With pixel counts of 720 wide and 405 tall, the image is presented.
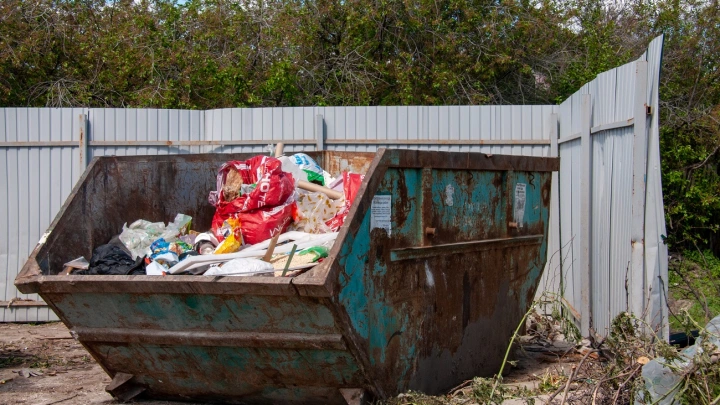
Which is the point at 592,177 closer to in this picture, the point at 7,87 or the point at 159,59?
the point at 159,59

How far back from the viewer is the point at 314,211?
5.09m

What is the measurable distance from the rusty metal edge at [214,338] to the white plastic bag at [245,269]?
33 cm

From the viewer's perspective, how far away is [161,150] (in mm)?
8453

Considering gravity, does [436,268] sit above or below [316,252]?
below

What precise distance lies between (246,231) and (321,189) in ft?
1.92

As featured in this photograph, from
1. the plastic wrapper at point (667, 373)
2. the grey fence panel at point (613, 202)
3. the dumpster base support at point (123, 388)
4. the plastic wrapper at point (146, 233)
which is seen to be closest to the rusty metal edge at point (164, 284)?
the plastic wrapper at point (146, 233)

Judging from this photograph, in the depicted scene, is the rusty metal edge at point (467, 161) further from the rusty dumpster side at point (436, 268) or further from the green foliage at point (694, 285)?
the green foliage at point (694, 285)

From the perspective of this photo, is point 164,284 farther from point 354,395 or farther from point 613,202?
point 613,202

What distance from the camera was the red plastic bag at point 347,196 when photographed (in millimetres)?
4957

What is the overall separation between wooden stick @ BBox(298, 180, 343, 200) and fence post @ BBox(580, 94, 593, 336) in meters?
2.27

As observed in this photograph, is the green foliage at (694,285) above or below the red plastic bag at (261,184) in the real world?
below

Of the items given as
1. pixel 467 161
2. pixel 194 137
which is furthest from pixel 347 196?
pixel 194 137

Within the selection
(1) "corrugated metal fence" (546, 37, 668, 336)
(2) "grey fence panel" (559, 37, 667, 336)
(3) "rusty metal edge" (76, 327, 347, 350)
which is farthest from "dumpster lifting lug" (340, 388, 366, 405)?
(1) "corrugated metal fence" (546, 37, 668, 336)

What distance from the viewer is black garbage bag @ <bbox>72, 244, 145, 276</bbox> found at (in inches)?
177
